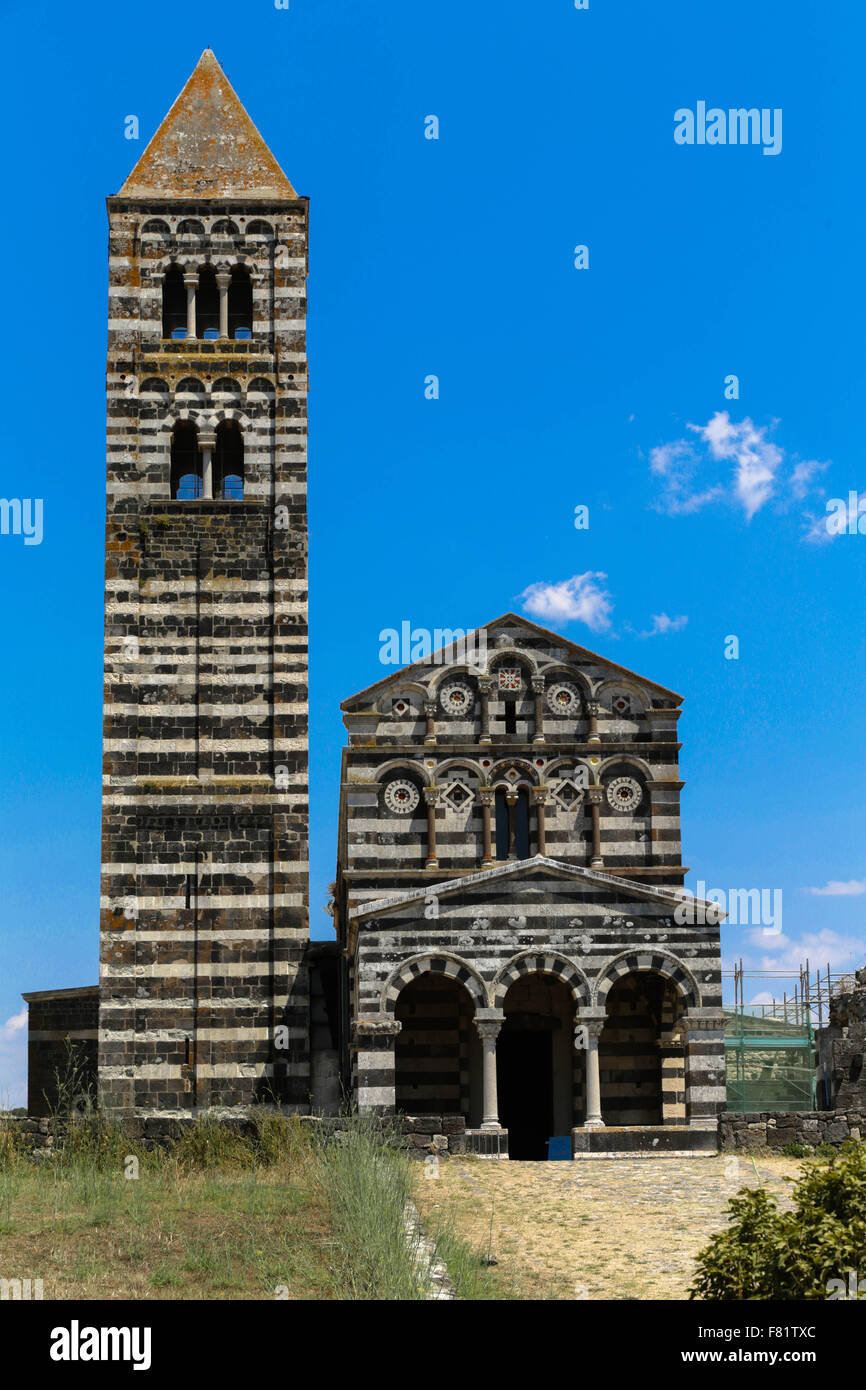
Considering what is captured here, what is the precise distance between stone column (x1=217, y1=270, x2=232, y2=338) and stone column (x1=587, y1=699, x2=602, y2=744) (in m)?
11.5

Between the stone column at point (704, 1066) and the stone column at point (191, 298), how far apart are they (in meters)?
18.2

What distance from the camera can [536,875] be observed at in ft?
97.9

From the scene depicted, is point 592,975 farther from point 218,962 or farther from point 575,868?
point 218,962

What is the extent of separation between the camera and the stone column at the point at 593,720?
34.8 m

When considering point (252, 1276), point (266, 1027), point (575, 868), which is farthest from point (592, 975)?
point (252, 1276)

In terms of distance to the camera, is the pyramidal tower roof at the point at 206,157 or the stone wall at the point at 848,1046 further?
the pyramidal tower roof at the point at 206,157

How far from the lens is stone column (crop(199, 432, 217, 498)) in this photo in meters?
35.1

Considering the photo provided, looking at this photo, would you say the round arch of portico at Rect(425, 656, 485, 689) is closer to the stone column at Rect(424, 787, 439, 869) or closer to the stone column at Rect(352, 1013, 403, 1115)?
the stone column at Rect(424, 787, 439, 869)

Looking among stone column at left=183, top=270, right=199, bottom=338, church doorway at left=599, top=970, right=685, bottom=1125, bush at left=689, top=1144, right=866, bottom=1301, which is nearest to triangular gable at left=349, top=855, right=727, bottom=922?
church doorway at left=599, top=970, right=685, bottom=1125

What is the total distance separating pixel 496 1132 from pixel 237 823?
9.21 m

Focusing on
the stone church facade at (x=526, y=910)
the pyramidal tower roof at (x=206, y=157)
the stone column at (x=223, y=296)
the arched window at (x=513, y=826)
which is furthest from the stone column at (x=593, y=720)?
the pyramidal tower roof at (x=206, y=157)

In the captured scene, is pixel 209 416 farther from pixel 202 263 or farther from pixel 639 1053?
pixel 639 1053

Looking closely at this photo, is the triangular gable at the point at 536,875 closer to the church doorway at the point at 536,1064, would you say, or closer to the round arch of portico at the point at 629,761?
the church doorway at the point at 536,1064

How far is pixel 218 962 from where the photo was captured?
32.9m
